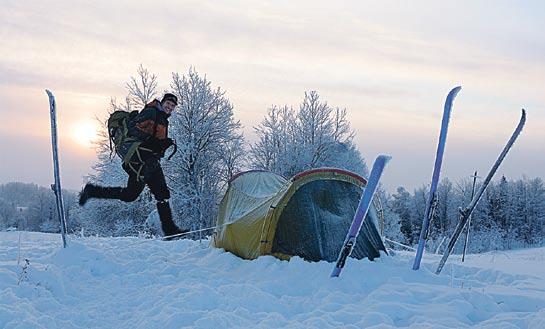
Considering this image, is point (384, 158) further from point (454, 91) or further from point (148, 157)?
point (148, 157)

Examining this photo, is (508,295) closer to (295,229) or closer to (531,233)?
(295,229)

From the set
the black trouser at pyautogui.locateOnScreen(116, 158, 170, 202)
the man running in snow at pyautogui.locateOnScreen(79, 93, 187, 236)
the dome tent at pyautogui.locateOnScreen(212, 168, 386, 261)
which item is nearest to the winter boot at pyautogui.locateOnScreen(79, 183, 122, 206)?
the man running in snow at pyautogui.locateOnScreen(79, 93, 187, 236)

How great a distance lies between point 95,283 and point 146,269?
0.93 meters

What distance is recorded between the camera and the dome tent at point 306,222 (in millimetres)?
8367

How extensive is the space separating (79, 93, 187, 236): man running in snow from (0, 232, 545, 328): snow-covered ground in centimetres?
107

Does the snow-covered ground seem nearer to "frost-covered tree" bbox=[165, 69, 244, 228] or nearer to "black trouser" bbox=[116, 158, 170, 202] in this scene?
"black trouser" bbox=[116, 158, 170, 202]

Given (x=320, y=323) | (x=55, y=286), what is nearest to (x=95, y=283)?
(x=55, y=286)

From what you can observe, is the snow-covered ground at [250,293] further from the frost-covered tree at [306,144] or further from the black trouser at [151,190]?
the frost-covered tree at [306,144]

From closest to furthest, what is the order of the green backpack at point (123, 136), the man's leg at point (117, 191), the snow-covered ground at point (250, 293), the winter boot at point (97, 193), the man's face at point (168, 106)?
1. the snow-covered ground at point (250, 293)
2. the man's face at point (168, 106)
3. the green backpack at point (123, 136)
4. the man's leg at point (117, 191)
5. the winter boot at point (97, 193)

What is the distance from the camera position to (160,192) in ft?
31.3

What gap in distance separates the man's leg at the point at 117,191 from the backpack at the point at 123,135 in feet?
1.36

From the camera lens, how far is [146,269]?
8.23 meters

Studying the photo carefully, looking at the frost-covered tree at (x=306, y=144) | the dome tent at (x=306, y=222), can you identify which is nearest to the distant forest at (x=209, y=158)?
the frost-covered tree at (x=306, y=144)

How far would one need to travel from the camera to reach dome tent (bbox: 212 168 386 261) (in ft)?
27.5
